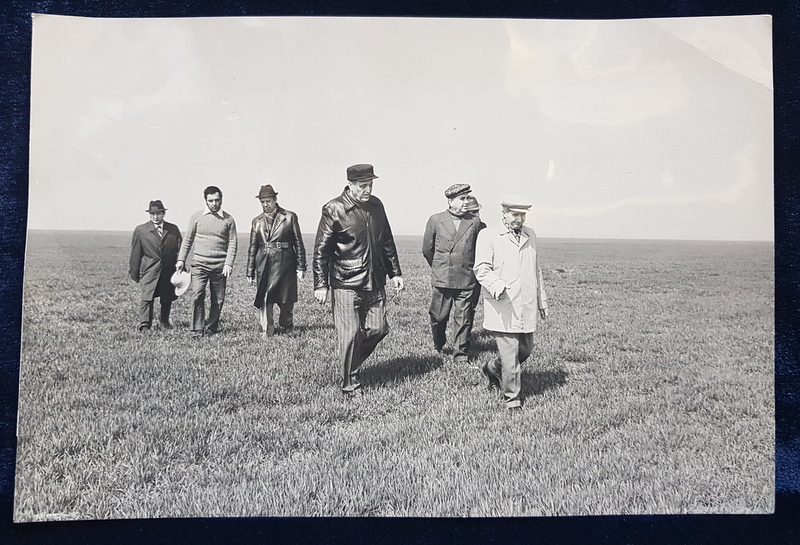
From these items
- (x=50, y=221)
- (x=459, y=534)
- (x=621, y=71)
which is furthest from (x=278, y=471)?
(x=621, y=71)

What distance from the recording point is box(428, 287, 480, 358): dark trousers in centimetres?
434

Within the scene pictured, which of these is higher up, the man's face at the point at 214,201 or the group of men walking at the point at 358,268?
the man's face at the point at 214,201

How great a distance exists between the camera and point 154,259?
168 inches

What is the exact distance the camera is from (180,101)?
4.16 meters

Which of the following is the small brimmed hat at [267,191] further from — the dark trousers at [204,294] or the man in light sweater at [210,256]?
the dark trousers at [204,294]

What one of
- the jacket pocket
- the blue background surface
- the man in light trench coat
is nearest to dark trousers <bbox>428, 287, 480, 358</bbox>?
the man in light trench coat

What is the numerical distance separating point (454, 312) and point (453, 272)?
1.11 feet

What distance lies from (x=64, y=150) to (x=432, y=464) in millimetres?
3771

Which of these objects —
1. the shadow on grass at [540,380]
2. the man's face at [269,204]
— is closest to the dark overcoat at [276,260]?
the man's face at [269,204]

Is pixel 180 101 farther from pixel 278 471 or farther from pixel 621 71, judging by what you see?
pixel 621 71

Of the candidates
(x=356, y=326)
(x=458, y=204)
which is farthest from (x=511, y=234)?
(x=356, y=326)

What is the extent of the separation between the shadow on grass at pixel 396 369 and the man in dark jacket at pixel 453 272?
0.57ft

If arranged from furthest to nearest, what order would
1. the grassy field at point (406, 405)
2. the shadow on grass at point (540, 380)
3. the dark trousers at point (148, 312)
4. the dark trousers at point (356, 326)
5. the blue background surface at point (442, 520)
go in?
the dark trousers at point (148, 312) < the shadow on grass at point (540, 380) < the dark trousers at point (356, 326) < the blue background surface at point (442, 520) < the grassy field at point (406, 405)

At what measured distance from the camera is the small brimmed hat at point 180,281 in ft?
14.4
